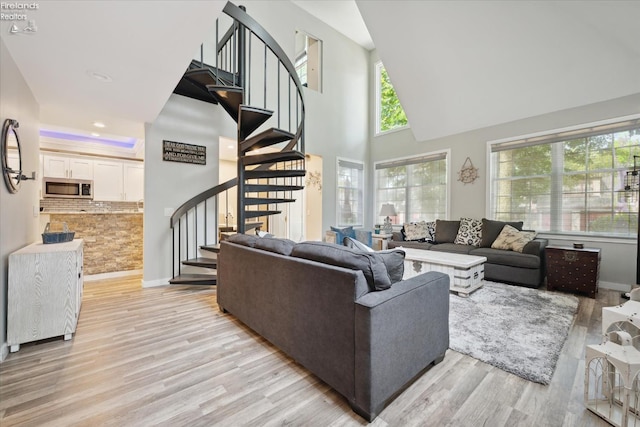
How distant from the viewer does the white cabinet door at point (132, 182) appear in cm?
528

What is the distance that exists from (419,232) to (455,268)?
206 cm

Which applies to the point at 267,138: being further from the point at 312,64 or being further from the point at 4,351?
the point at 312,64

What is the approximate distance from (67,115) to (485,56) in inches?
244

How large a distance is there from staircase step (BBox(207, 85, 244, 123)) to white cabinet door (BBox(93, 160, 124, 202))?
9.89 feet

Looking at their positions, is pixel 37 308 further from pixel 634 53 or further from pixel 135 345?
pixel 634 53

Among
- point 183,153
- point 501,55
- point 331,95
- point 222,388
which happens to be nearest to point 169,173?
point 183,153

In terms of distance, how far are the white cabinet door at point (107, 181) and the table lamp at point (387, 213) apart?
17.4 ft

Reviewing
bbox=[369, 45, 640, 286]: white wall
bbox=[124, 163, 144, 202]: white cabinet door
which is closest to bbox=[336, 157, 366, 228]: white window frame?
bbox=[369, 45, 640, 286]: white wall

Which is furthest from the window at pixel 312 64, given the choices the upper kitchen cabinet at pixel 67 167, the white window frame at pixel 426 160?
the upper kitchen cabinet at pixel 67 167

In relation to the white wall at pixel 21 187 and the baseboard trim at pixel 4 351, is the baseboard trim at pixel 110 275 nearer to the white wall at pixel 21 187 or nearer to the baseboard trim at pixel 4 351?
the white wall at pixel 21 187

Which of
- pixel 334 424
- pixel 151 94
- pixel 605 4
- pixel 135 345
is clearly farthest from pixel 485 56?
pixel 135 345

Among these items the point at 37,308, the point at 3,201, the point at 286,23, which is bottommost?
the point at 37,308

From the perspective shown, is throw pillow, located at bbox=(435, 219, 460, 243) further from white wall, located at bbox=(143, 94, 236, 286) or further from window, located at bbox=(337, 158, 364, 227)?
white wall, located at bbox=(143, 94, 236, 286)

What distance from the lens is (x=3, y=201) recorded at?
2125 millimetres
